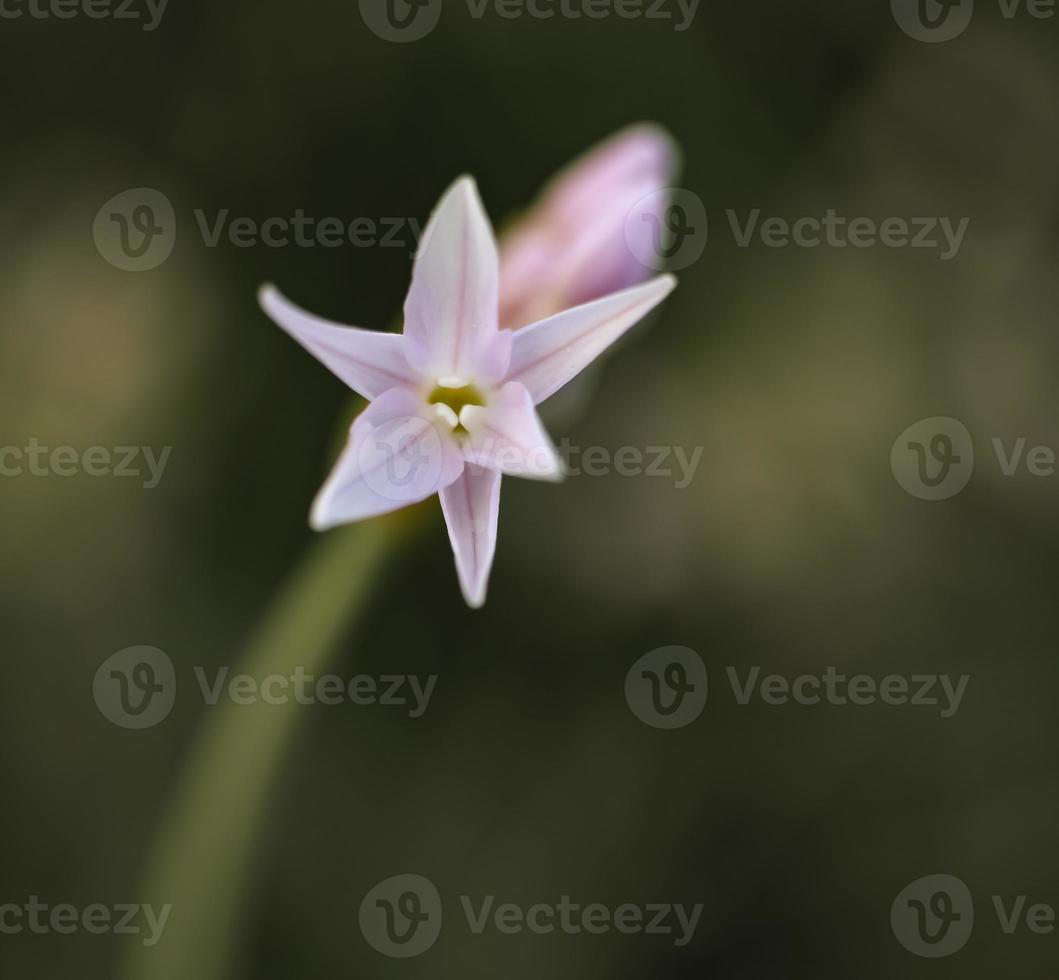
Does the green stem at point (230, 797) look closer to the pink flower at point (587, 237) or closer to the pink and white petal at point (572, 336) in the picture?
the pink flower at point (587, 237)

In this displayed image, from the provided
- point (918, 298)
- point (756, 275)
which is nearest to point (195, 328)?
point (756, 275)

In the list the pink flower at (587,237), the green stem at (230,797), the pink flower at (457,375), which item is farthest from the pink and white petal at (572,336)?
the green stem at (230,797)

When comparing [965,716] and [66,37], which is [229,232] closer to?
[66,37]

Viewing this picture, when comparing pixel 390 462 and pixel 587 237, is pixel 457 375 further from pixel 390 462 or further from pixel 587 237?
pixel 587 237

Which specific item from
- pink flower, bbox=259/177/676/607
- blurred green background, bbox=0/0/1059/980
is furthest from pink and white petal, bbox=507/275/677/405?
blurred green background, bbox=0/0/1059/980

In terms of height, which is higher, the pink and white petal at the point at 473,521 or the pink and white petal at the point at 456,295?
the pink and white petal at the point at 456,295

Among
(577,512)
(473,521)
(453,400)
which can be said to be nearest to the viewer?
(473,521)

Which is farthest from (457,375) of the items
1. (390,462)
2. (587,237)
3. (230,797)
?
(230,797)
